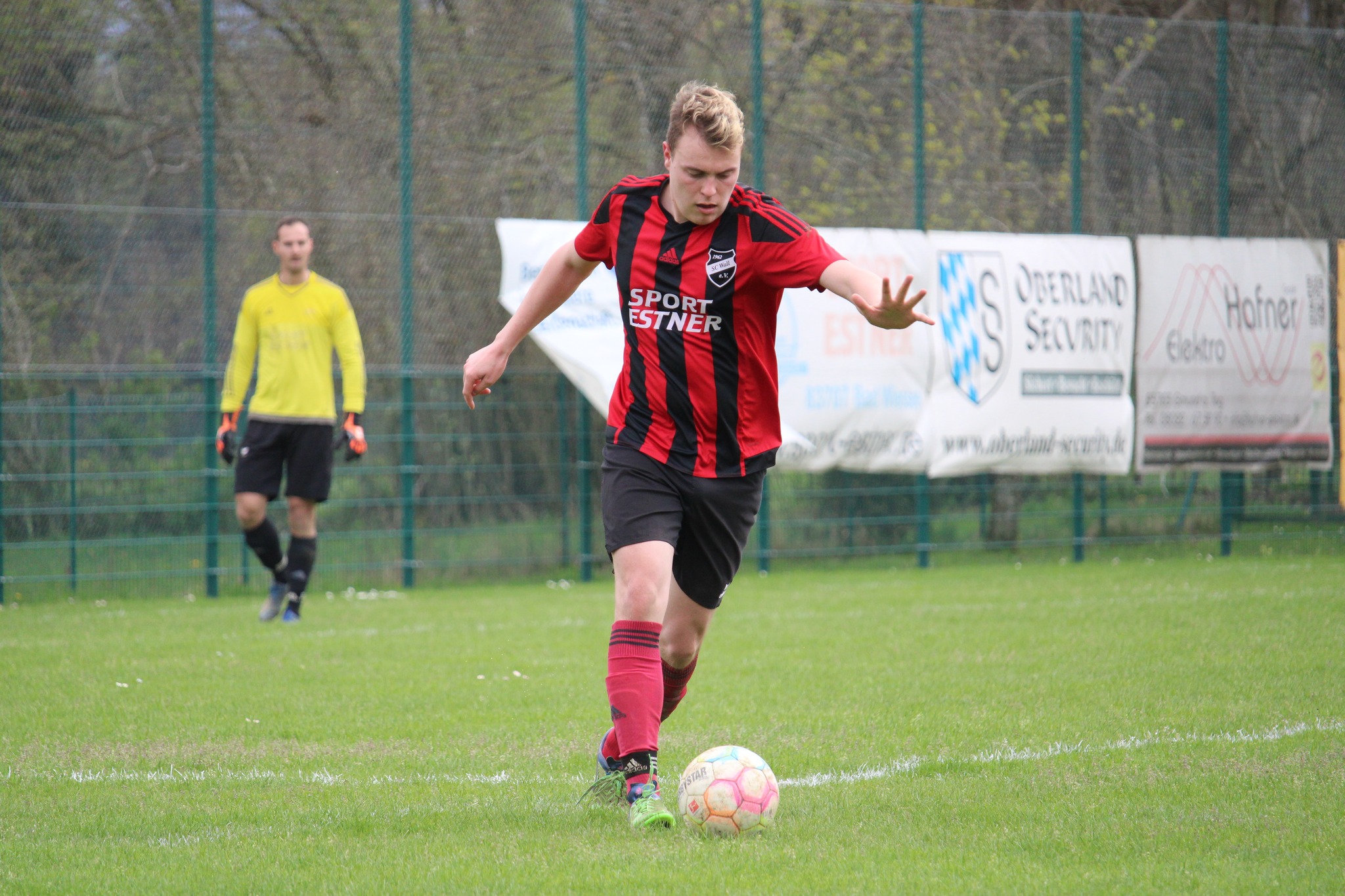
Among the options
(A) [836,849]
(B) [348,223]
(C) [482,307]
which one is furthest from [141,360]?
(A) [836,849]

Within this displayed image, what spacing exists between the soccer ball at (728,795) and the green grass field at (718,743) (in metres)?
0.07

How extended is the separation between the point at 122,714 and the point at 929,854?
3.91 m

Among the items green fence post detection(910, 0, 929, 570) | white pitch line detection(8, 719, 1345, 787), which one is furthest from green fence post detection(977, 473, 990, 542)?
white pitch line detection(8, 719, 1345, 787)

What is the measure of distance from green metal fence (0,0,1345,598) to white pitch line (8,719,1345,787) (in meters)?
6.79

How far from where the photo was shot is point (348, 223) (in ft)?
39.4

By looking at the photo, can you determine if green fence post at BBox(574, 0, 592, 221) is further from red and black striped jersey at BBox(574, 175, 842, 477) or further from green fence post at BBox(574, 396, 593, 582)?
red and black striped jersey at BBox(574, 175, 842, 477)

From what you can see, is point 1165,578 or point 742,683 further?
point 1165,578

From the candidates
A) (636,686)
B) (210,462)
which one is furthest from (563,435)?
(636,686)

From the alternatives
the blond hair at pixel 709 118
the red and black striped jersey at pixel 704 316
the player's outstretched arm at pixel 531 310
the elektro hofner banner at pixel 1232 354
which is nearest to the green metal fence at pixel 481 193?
the elektro hofner banner at pixel 1232 354

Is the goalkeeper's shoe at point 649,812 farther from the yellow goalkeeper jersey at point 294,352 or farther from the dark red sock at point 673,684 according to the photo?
the yellow goalkeeper jersey at point 294,352

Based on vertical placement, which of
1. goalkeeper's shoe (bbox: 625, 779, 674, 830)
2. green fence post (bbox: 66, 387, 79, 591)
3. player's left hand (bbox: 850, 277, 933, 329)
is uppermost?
player's left hand (bbox: 850, 277, 933, 329)

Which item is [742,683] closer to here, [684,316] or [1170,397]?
[684,316]

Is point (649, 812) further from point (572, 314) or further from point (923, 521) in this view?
point (923, 521)

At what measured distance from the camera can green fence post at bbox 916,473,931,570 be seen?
13.1m
